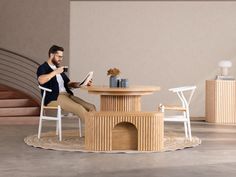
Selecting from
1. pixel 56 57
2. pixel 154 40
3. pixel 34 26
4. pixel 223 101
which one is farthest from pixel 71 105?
pixel 34 26

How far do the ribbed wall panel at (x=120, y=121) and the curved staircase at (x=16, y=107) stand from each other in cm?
315

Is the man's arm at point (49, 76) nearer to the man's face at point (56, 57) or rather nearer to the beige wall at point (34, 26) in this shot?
the man's face at point (56, 57)

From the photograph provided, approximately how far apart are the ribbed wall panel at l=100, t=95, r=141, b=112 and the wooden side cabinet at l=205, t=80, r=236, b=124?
3402 mm

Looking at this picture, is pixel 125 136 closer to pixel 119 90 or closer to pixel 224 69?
pixel 119 90

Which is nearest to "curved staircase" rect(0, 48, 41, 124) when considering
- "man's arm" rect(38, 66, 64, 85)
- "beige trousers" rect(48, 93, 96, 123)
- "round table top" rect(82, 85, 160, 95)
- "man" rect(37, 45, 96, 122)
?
"man" rect(37, 45, 96, 122)

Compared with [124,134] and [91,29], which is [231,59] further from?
[124,134]

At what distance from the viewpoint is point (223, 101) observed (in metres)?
10.5

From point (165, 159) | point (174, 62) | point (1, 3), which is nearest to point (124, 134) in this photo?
point (165, 159)

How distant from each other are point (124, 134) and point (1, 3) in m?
5.46

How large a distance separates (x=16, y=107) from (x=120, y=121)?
4.06 meters

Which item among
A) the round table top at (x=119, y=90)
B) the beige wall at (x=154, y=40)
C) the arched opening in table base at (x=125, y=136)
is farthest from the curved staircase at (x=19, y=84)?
the arched opening in table base at (x=125, y=136)

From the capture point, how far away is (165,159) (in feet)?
21.1

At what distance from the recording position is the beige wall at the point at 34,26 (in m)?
11.1

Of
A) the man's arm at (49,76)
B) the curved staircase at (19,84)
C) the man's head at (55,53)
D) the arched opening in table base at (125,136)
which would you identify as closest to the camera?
the arched opening in table base at (125,136)
